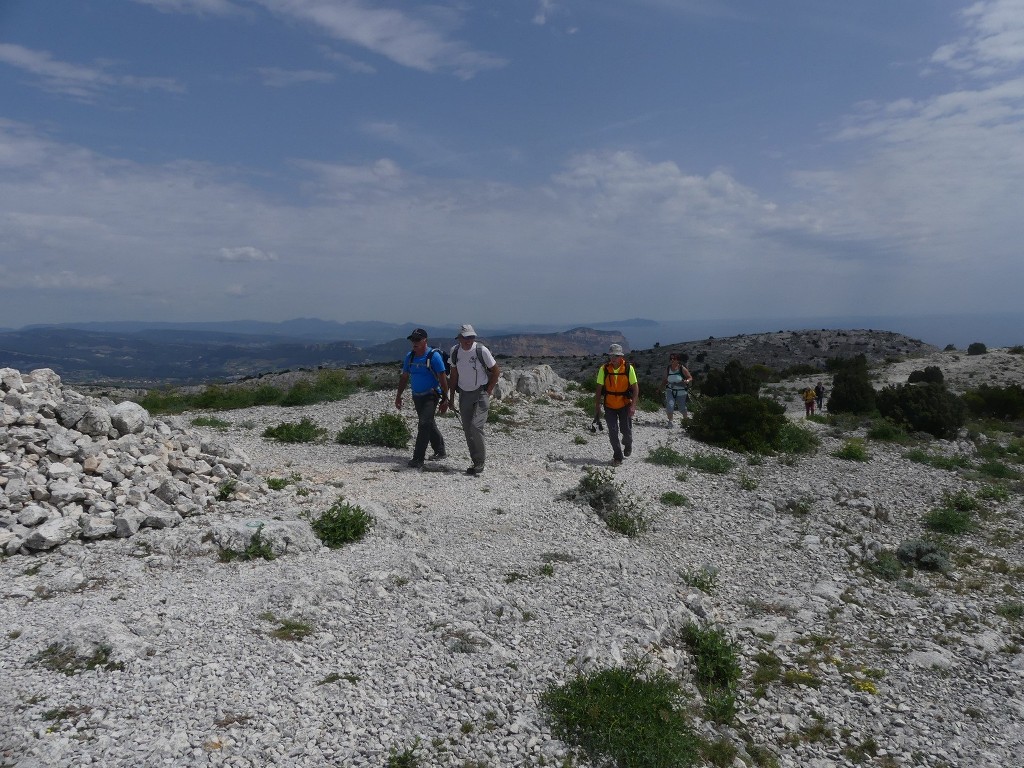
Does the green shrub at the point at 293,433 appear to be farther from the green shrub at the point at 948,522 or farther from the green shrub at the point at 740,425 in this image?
the green shrub at the point at 948,522

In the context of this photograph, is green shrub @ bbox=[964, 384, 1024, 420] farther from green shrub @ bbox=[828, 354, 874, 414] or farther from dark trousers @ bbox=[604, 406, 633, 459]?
dark trousers @ bbox=[604, 406, 633, 459]

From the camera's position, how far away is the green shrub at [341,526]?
25.7ft

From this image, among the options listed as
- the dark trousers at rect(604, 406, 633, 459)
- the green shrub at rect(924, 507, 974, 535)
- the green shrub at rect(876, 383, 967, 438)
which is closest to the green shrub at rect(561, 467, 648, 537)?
the dark trousers at rect(604, 406, 633, 459)

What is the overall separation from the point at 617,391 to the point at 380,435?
514cm

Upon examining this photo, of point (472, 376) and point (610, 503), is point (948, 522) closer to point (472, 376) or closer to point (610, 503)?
point (610, 503)

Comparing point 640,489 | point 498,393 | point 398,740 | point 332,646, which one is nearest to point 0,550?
point 332,646

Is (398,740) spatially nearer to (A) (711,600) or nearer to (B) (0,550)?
(A) (711,600)

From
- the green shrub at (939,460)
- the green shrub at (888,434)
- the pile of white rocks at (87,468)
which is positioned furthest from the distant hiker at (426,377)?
the green shrub at (888,434)

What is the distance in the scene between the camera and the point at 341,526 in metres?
7.95

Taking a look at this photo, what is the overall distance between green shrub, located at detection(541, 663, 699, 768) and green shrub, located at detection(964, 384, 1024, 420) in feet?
83.1

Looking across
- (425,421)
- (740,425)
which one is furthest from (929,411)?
(425,421)

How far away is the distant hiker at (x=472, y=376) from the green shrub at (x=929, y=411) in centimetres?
1410

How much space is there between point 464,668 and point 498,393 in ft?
46.4

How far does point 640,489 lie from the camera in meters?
11.1
